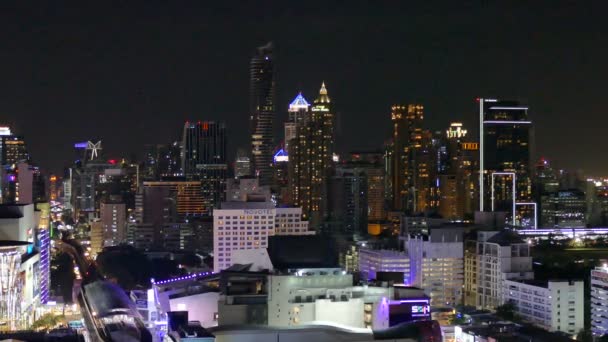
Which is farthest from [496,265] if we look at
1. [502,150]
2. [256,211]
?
[502,150]

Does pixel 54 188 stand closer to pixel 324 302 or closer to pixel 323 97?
pixel 323 97

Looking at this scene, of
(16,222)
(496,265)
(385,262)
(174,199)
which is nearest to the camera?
(16,222)

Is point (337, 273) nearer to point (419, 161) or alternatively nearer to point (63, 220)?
point (419, 161)

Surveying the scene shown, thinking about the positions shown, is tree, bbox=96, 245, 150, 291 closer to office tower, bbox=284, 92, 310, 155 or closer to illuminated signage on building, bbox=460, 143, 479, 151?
office tower, bbox=284, 92, 310, 155

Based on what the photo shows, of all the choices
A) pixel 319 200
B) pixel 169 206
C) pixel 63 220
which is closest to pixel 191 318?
pixel 319 200

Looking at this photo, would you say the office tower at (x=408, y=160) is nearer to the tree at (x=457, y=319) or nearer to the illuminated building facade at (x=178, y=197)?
the illuminated building facade at (x=178, y=197)

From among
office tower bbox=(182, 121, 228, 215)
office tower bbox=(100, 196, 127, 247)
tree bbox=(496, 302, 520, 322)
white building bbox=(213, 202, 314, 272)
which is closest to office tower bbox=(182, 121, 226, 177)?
office tower bbox=(182, 121, 228, 215)

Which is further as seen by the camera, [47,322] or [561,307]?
[561,307]

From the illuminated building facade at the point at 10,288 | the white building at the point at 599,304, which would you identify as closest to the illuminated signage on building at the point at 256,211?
the illuminated building facade at the point at 10,288
